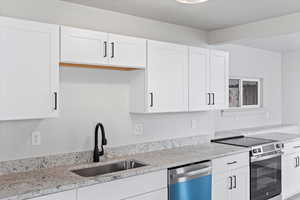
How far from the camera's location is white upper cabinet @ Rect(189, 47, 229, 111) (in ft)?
10.6

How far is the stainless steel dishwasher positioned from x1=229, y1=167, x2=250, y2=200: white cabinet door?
0.46m

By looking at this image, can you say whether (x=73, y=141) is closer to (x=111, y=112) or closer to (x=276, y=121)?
(x=111, y=112)

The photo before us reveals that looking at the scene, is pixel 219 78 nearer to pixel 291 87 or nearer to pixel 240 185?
pixel 240 185

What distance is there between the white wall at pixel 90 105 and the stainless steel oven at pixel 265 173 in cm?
76

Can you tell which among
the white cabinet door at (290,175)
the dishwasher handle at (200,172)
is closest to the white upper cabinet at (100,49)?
the dishwasher handle at (200,172)

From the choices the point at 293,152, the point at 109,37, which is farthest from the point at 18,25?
the point at 293,152

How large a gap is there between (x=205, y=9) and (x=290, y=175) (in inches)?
113

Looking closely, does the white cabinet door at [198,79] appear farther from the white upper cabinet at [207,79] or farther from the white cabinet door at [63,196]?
the white cabinet door at [63,196]

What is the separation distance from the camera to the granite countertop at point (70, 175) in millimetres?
1884

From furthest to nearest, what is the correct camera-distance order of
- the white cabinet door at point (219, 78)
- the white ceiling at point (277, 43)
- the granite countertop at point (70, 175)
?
the white ceiling at point (277, 43) → the white cabinet door at point (219, 78) → the granite countertop at point (70, 175)

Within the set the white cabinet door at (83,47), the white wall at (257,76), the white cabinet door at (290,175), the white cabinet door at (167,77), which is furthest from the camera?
the white wall at (257,76)

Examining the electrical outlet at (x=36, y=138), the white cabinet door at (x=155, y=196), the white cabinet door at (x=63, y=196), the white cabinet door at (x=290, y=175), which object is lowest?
the white cabinet door at (x=290, y=175)

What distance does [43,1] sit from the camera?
2.48m

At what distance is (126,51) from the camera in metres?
2.66
